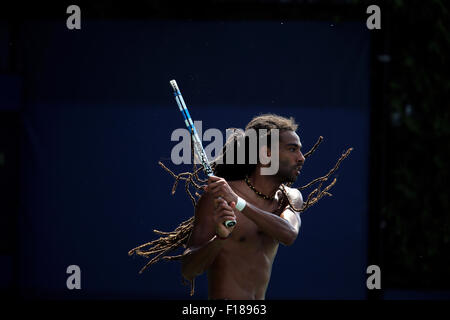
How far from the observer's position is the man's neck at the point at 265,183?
4.41 m

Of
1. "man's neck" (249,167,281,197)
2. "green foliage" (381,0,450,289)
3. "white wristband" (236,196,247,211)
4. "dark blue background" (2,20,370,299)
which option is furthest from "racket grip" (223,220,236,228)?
"green foliage" (381,0,450,289)

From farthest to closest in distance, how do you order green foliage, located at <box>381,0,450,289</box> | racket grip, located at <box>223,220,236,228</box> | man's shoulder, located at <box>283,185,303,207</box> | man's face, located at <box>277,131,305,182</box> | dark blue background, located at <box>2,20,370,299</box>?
green foliage, located at <box>381,0,450,289</box>, dark blue background, located at <box>2,20,370,299</box>, man's shoulder, located at <box>283,185,303,207</box>, man's face, located at <box>277,131,305,182</box>, racket grip, located at <box>223,220,236,228</box>

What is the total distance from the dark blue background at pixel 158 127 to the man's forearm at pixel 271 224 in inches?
90.4

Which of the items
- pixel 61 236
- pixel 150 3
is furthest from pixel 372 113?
pixel 61 236

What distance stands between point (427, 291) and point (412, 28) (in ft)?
7.55

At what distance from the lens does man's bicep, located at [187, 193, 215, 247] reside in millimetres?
4086

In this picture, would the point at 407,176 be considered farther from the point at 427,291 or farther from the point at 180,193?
the point at 180,193

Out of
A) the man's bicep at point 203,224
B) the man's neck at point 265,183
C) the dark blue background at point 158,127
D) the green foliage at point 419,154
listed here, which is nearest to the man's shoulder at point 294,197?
the man's neck at point 265,183

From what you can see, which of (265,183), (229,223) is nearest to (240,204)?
(229,223)

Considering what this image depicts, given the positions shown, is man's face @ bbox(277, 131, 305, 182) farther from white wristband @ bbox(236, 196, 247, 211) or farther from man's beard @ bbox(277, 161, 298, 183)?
white wristband @ bbox(236, 196, 247, 211)

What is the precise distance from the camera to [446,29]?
679cm

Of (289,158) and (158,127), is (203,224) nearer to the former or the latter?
(289,158)

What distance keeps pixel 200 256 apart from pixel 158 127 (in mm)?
2578

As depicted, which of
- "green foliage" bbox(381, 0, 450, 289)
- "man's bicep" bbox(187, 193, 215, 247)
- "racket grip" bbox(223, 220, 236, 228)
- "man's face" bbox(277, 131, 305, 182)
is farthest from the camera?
"green foliage" bbox(381, 0, 450, 289)
